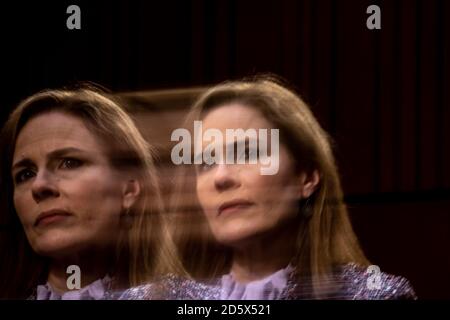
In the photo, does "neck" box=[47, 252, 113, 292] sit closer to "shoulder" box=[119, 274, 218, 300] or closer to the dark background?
"shoulder" box=[119, 274, 218, 300]

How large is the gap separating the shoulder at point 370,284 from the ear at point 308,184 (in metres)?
0.23

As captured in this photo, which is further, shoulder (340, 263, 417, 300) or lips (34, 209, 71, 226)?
lips (34, 209, 71, 226)

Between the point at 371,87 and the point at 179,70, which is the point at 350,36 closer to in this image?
the point at 371,87

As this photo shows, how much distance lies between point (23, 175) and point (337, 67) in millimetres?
992

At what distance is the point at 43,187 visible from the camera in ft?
11.0

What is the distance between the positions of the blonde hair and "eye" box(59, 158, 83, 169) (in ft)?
1.04

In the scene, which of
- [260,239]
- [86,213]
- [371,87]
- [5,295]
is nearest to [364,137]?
[371,87]

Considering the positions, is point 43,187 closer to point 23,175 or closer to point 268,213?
point 23,175

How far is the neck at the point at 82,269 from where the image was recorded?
3361 mm

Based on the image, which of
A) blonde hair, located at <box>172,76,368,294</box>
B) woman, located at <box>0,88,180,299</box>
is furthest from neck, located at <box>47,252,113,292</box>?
blonde hair, located at <box>172,76,368,294</box>

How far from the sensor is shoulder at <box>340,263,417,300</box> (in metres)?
3.20

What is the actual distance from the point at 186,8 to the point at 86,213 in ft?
2.27

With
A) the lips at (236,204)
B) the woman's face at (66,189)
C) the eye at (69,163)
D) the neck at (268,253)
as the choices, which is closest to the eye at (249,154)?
the lips at (236,204)

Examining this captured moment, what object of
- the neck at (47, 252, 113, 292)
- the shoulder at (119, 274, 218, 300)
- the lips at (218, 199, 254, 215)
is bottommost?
the shoulder at (119, 274, 218, 300)
